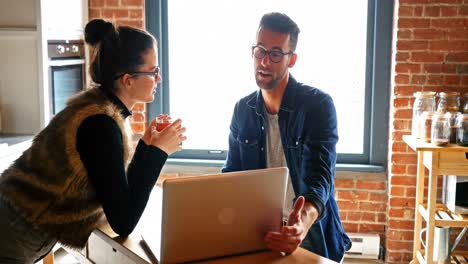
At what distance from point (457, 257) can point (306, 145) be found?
208cm

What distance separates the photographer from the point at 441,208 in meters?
3.59

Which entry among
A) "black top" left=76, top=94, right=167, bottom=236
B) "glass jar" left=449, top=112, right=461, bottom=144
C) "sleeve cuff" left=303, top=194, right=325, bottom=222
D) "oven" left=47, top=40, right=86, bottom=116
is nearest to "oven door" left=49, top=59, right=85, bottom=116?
"oven" left=47, top=40, right=86, bottom=116

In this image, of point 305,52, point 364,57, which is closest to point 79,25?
point 305,52

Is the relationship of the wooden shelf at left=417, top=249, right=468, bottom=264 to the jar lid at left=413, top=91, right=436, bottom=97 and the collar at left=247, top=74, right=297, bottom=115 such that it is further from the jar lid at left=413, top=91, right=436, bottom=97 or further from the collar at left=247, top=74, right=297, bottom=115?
the collar at left=247, top=74, right=297, bottom=115

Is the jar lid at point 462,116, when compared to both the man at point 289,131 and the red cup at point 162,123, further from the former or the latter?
the red cup at point 162,123

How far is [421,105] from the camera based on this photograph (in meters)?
3.57

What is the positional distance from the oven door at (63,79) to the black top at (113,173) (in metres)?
1.96

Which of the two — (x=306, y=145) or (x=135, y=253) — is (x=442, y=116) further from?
(x=135, y=253)

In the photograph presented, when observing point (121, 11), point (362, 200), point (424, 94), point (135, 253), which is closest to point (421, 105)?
point (424, 94)

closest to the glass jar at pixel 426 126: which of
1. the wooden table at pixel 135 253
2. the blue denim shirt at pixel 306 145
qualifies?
the blue denim shirt at pixel 306 145

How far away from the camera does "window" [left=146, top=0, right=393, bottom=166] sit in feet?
13.3

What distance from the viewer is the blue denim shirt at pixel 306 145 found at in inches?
81.5

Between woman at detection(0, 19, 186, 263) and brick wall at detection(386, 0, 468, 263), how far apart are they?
2422mm

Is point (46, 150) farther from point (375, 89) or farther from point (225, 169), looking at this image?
point (375, 89)
